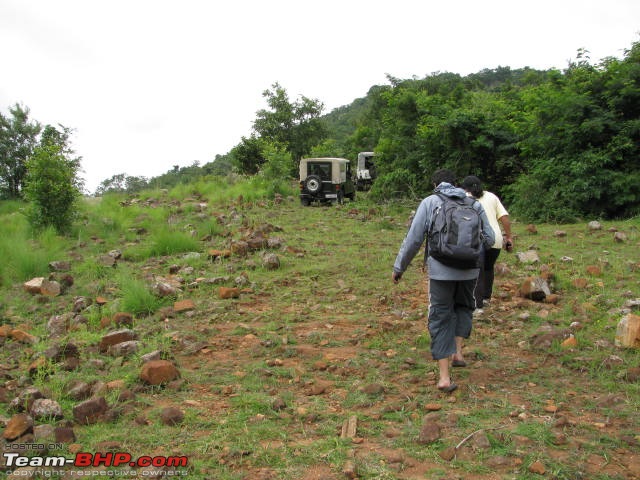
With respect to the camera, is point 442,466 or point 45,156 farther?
point 45,156

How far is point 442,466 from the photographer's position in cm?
271

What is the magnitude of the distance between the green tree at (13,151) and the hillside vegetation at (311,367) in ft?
40.9

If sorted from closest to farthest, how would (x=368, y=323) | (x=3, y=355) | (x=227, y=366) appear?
1. (x=227, y=366)
2. (x=3, y=355)
3. (x=368, y=323)

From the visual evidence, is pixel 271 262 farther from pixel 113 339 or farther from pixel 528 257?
pixel 528 257

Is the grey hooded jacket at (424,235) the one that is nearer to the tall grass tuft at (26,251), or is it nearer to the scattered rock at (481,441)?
the scattered rock at (481,441)

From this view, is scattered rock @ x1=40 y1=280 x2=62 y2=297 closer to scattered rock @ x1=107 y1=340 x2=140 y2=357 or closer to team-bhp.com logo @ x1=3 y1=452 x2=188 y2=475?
scattered rock @ x1=107 y1=340 x2=140 y2=357

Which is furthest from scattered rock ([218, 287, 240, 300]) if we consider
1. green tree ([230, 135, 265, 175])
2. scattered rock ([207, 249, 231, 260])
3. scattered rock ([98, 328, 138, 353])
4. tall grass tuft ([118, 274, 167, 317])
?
green tree ([230, 135, 265, 175])

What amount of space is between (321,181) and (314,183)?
252mm

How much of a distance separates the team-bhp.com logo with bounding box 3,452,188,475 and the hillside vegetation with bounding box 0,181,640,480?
48 mm

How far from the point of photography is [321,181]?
16453mm

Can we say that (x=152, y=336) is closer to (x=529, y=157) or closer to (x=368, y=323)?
(x=368, y=323)

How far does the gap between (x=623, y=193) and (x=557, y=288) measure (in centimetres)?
630

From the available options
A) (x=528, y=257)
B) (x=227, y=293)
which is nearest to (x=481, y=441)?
(x=227, y=293)

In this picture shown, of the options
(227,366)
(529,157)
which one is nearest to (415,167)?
(529,157)
